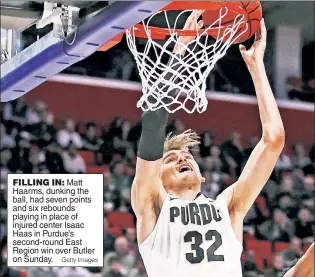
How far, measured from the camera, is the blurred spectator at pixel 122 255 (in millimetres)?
4457

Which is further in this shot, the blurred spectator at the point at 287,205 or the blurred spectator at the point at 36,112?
the blurred spectator at the point at 287,205

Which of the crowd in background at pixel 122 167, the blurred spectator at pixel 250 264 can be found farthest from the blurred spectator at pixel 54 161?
the blurred spectator at pixel 250 264

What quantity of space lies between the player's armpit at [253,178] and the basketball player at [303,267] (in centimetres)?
49

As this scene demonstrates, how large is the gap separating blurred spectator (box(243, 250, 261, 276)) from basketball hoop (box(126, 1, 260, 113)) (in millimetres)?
1118

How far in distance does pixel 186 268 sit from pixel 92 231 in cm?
60

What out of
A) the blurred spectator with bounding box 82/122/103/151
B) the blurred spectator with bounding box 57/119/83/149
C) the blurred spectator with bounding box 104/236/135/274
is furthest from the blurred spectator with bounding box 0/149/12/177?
the blurred spectator with bounding box 104/236/135/274

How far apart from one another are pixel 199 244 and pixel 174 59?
102 centimetres

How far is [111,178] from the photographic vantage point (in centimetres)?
449

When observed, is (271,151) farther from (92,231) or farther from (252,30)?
(92,231)

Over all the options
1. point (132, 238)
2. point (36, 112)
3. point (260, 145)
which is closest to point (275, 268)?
point (260, 145)

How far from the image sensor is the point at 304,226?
16.4ft

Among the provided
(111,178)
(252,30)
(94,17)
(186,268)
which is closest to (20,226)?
(111,178)
